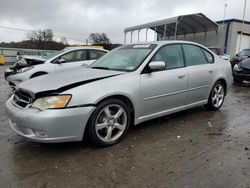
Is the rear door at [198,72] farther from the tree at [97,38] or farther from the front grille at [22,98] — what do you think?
the tree at [97,38]

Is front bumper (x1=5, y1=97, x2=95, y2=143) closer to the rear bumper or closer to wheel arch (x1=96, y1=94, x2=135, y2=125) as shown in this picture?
wheel arch (x1=96, y1=94, x2=135, y2=125)

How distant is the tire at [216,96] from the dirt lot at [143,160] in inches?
35.2

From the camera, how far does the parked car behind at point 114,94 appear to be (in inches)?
115

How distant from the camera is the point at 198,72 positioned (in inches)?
179

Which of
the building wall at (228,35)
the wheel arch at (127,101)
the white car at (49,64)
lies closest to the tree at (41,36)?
the building wall at (228,35)

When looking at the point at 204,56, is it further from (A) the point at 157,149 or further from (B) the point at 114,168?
(B) the point at 114,168

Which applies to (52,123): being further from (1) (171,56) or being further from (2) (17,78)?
(2) (17,78)

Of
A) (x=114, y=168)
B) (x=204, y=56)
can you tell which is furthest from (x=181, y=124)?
(x=114, y=168)

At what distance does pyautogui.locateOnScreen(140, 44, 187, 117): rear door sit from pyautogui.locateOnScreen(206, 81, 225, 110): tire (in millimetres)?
1040

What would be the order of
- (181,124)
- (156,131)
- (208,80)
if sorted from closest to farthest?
(156,131) → (181,124) → (208,80)

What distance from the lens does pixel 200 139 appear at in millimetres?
3641

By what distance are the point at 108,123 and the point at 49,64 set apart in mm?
4674

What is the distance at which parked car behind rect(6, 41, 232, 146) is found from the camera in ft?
9.59

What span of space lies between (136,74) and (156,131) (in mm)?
1067
